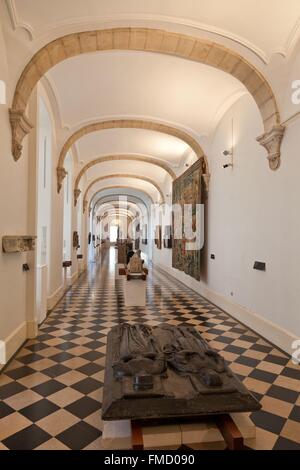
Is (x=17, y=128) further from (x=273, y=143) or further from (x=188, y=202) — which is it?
(x=188, y=202)

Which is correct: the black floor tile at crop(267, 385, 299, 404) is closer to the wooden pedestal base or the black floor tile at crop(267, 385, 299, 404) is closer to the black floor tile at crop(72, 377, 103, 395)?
the wooden pedestal base

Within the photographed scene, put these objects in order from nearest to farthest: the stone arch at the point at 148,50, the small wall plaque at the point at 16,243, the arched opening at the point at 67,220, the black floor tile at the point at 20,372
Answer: the black floor tile at the point at 20,372
the small wall plaque at the point at 16,243
the stone arch at the point at 148,50
the arched opening at the point at 67,220

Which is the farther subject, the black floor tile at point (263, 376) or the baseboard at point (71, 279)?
the baseboard at point (71, 279)

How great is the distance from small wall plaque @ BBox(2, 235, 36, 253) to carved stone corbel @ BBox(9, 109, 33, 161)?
1.07 meters

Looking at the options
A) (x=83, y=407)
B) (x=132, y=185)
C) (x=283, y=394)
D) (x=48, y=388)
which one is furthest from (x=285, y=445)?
(x=132, y=185)

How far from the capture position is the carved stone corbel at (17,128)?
389 centimetres

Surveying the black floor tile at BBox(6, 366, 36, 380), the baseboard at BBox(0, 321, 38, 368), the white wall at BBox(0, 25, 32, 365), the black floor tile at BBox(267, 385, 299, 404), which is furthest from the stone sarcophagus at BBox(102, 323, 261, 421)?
the white wall at BBox(0, 25, 32, 365)

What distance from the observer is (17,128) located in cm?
397

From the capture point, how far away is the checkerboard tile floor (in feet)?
8.18

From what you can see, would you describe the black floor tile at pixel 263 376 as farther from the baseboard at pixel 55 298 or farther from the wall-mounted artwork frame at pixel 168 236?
the wall-mounted artwork frame at pixel 168 236

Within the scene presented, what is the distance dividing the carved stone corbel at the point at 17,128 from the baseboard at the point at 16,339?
92.5 inches

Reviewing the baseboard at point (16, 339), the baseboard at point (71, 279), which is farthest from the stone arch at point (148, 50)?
the baseboard at point (71, 279)

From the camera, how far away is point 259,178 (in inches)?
210

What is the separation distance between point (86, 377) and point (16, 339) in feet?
4.39
